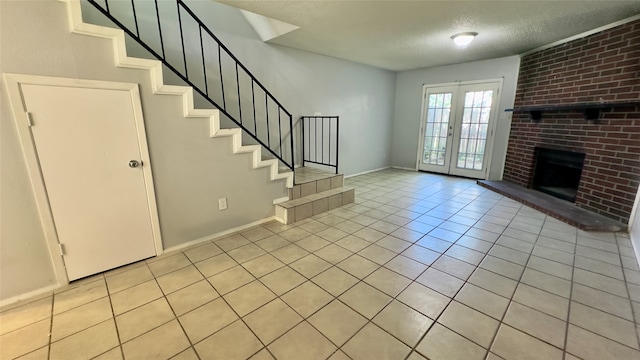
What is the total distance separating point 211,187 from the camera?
274 centimetres

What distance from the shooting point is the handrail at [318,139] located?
4.64 meters

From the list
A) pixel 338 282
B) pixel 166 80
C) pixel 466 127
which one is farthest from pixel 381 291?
pixel 466 127

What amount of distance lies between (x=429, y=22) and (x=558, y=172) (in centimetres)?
327

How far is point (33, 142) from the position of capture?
5.98 feet

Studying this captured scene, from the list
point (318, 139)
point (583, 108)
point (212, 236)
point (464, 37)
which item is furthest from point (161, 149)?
point (583, 108)

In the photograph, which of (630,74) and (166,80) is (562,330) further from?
(166,80)

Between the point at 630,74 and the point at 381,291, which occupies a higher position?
the point at 630,74

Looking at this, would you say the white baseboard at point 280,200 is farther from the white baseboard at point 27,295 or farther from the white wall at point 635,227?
the white wall at point 635,227

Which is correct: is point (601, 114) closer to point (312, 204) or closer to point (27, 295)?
point (312, 204)

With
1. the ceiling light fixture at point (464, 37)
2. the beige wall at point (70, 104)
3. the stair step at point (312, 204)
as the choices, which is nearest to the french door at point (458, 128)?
the ceiling light fixture at point (464, 37)

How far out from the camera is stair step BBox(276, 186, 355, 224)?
3262 millimetres

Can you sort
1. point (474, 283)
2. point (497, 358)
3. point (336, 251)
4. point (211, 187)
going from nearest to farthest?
point (497, 358) < point (474, 283) < point (336, 251) < point (211, 187)

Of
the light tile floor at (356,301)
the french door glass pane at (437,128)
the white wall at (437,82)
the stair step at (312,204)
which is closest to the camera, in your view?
the light tile floor at (356,301)

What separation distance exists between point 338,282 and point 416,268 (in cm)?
73
